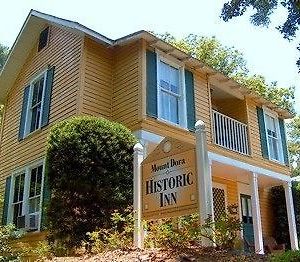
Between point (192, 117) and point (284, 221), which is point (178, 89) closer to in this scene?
point (192, 117)

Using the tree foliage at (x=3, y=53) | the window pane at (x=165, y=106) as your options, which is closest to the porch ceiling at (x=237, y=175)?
the window pane at (x=165, y=106)

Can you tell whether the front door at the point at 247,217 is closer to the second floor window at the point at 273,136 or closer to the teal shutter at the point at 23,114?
the second floor window at the point at 273,136

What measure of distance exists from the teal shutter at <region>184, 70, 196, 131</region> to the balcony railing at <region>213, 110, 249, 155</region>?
1.28m

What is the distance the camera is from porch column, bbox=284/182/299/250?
15.3 m

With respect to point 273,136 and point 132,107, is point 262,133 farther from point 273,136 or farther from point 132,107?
point 132,107

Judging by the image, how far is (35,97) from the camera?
14.6 metres

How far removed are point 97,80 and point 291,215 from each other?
8.95 metres

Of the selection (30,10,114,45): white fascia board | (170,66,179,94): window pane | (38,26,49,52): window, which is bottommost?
(170,66,179,94): window pane

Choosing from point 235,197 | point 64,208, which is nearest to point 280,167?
point 235,197

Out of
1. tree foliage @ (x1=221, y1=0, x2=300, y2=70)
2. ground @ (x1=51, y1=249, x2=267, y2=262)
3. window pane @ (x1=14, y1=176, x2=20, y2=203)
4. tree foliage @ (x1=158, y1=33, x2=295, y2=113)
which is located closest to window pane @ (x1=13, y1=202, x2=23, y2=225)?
window pane @ (x1=14, y1=176, x2=20, y2=203)

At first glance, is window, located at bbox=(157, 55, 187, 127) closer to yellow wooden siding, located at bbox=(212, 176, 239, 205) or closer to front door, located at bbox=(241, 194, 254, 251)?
yellow wooden siding, located at bbox=(212, 176, 239, 205)

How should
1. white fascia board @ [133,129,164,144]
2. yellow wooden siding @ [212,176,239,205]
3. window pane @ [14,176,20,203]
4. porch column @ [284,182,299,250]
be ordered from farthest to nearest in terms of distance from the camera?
yellow wooden siding @ [212,176,239,205] < porch column @ [284,182,299,250] < window pane @ [14,176,20,203] < white fascia board @ [133,129,164,144]

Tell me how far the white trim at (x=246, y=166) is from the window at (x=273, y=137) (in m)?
A: 0.74

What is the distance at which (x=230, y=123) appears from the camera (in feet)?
48.7
